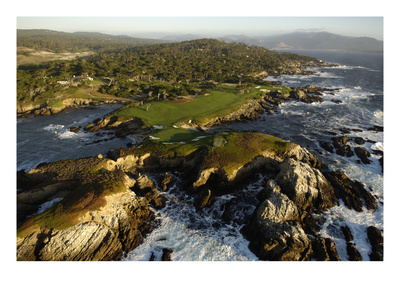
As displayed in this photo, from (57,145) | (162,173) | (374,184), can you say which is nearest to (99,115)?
(57,145)

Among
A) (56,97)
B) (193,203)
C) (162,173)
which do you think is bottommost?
(193,203)

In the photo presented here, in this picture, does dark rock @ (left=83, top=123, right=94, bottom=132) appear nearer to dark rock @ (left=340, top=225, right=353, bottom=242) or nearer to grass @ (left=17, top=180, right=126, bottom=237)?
grass @ (left=17, top=180, right=126, bottom=237)

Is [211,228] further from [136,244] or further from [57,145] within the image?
[57,145]

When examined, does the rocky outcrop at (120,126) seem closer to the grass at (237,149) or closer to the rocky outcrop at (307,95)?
the grass at (237,149)

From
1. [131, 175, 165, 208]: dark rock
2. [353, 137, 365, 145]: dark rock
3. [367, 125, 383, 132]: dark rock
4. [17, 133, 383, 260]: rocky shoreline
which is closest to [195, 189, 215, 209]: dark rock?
[17, 133, 383, 260]: rocky shoreline

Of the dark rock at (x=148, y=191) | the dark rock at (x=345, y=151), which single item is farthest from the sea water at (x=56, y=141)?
the dark rock at (x=345, y=151)

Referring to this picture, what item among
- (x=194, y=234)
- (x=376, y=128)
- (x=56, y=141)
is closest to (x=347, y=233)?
(x=194, y=234)

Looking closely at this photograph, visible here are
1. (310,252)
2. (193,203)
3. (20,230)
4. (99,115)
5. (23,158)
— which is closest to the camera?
(20,230)
